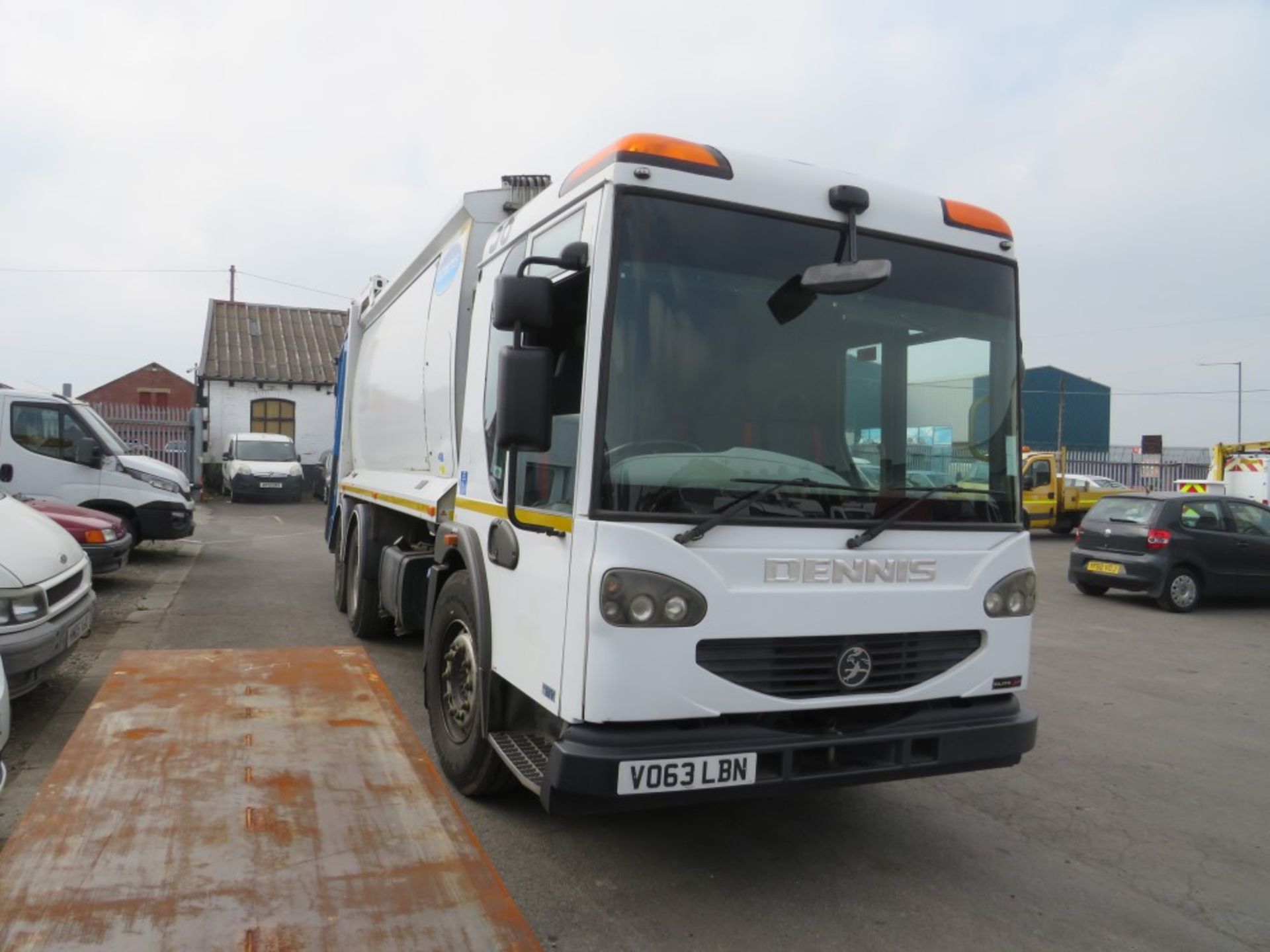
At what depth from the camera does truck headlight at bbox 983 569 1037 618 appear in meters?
3.94

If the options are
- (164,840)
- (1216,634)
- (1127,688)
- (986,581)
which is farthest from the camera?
(1216,634)

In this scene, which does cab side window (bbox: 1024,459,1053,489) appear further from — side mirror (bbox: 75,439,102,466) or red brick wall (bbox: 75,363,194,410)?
red brick wall (bbox: 75,363,194,410)

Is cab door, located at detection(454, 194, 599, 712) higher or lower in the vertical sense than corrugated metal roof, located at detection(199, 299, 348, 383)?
lower

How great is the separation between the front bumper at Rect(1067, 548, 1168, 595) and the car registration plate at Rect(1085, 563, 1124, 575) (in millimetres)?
21

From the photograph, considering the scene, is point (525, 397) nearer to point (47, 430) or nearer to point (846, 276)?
point (846, 276)

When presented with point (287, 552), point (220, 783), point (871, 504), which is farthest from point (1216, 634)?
point (287, 552)

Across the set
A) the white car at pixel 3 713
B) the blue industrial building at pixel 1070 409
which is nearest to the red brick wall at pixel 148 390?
the blue industrial building at pixel 1070 409

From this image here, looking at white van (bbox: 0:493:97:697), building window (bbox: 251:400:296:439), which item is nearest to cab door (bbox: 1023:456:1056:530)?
white van (bbox: 0:493:97:697)

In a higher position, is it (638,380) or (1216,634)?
(638,380)

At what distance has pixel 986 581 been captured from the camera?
391cm

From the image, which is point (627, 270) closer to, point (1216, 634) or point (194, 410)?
point (1216, 634)

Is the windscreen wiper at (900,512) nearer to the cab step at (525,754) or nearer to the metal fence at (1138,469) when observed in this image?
the cab step at (525,754)

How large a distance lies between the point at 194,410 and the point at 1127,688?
27.6 m

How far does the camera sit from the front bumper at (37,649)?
5184mm
